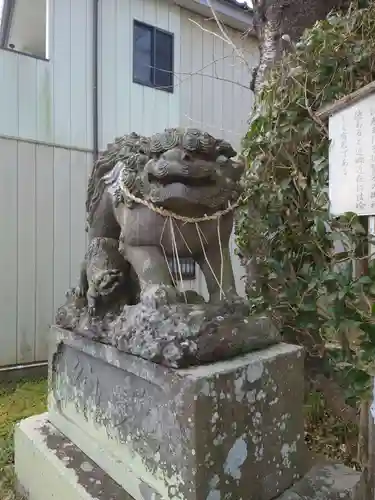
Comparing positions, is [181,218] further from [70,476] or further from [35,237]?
[35,237]

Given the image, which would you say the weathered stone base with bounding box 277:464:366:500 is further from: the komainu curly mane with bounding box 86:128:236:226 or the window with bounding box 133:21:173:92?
the window with bounding box 133:21:173:92

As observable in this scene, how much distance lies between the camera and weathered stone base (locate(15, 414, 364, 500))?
1330 millimetres

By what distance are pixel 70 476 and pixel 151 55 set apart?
389 cm

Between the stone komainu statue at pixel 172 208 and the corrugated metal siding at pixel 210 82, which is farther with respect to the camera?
the corrugated metal siding at pixel 210 82

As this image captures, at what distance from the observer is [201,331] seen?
1181 millimetres

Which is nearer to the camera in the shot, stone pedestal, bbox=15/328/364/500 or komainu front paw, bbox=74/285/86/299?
stone pedestal, bbox=15/328/364/500

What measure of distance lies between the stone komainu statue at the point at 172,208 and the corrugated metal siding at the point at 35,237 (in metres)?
2.34

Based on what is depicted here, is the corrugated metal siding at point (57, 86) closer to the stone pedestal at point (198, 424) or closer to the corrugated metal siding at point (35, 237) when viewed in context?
the corrugated metal siding at point (35, 237)

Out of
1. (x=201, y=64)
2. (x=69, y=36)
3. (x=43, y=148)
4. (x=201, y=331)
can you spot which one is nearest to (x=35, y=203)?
(x=43, y=148)

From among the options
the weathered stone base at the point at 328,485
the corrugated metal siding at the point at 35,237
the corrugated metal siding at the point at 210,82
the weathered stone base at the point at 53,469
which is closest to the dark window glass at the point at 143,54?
the corrugated metal siding at the point at 210,82

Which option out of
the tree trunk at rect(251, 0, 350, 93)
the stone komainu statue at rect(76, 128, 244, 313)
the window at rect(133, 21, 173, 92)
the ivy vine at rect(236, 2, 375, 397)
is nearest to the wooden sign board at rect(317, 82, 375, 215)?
the ivy vine at rect(236, 2, 375, 397)

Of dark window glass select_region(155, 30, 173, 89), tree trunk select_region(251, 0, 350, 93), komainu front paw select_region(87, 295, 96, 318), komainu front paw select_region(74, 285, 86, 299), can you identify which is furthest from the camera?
dark window glass select_region(155, 30, 173, 89)

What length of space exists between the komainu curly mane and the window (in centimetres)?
283

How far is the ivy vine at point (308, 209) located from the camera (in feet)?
5.29
